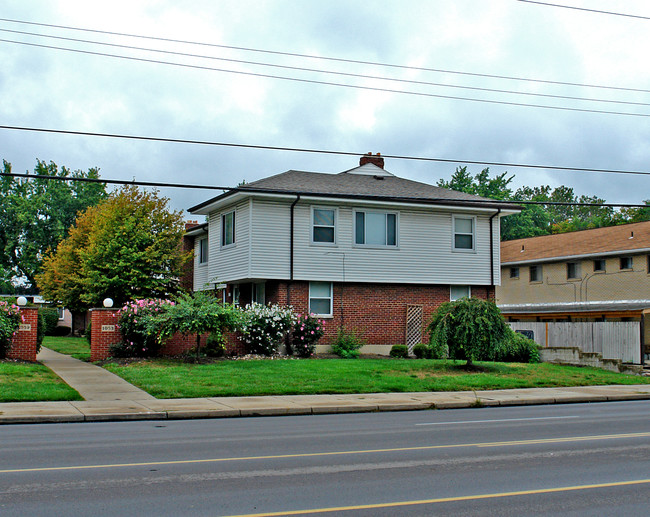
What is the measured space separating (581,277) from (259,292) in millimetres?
20027

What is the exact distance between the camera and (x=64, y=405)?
16.0 metres

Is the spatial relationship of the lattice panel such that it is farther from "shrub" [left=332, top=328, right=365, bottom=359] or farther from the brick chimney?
the brick chimney

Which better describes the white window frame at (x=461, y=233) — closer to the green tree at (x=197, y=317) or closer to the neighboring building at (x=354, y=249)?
the neighboring building at (x=354, y=249)

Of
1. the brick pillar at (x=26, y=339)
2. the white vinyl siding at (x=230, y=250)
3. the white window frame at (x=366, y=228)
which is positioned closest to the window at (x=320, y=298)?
the white window frame at (x=366, y=228)

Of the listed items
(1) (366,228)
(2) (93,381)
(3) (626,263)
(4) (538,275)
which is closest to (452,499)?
(2) (93,381)

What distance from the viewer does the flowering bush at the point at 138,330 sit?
24.7 m

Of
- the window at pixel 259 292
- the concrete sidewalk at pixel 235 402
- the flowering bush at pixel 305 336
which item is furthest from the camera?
the window at pixel 259 292

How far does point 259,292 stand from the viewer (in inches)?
1223

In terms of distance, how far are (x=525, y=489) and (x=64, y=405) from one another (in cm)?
1118

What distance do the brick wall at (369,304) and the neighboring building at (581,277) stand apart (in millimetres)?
9402

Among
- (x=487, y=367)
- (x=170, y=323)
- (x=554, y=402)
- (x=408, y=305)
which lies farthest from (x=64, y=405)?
(x=408, y=305)

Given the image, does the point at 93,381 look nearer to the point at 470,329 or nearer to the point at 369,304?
the point at 470,329

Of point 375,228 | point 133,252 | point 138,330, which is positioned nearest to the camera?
point 138,330

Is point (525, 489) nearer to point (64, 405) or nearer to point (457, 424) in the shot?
point (457, 424)
